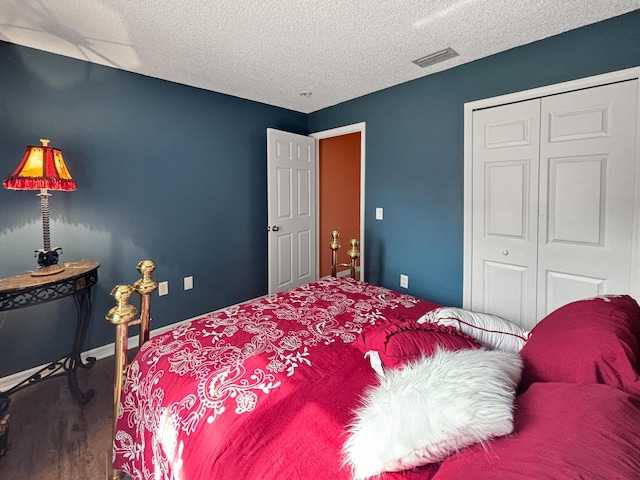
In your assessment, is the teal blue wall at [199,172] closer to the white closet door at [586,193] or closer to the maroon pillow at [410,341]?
the white closet door at [586,193]

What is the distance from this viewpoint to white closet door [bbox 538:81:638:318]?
6.59ft

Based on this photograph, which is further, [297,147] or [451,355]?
[297,147]

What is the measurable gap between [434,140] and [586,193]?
1236 mm

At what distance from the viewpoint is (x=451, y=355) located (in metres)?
0.89

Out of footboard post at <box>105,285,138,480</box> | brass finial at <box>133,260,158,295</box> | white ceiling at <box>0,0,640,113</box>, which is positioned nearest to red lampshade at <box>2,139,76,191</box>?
white ceiling at <box>0,0,640,113</box>

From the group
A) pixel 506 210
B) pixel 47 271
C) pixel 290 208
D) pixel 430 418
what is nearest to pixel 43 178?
pixel 47 271

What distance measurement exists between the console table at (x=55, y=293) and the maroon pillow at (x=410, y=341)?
6.24 ft

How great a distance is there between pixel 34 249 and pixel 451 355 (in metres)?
2.92

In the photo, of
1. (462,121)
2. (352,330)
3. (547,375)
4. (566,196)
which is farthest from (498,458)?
(462,121)

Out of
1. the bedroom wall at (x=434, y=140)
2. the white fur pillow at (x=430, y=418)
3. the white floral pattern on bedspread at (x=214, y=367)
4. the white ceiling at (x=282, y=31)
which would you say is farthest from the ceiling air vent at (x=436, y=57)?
the white fur pillow at (x=430, y=418)

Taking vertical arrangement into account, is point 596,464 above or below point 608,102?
below

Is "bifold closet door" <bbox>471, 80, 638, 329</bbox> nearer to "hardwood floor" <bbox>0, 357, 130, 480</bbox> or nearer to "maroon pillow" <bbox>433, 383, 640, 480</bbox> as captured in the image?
"maroon pillow" <bbox>433, 383, 640, 480</bbox>

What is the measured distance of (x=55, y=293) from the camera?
1.90 metres

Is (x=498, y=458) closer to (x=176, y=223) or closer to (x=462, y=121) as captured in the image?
(x=462, y=121)
